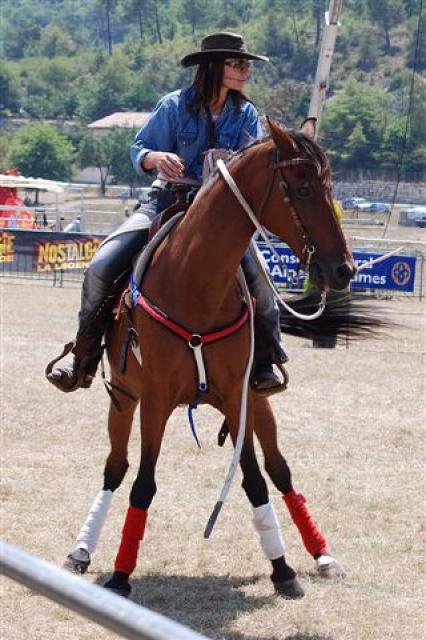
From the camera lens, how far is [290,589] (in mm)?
5848

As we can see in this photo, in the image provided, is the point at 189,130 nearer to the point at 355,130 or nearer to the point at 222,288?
the point at 222,288

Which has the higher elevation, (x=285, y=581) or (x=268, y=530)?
(x=268, y=530)

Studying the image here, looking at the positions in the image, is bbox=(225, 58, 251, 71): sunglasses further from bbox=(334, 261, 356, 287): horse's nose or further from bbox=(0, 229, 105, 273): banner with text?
bbox=(0, 229, 105, 273): banner with text

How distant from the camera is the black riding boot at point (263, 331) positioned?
5.89 meters

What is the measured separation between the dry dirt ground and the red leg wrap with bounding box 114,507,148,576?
225 millimetres

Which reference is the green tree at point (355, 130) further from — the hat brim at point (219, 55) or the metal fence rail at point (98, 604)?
the metal fence rail at point (98, 604)

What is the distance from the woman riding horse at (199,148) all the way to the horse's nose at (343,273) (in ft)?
3.21

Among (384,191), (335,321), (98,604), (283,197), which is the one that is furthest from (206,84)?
(384,191)

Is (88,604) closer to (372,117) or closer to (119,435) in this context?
(119,435)

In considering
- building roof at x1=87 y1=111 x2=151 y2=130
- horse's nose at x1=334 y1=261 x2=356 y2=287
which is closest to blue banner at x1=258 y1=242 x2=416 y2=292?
horse's nose at x1=334 y1=261 x2=356 y2=287

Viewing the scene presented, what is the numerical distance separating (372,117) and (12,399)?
5278cm

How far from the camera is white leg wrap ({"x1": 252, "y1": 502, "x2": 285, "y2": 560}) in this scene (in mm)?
5895

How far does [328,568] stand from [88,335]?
5.76 ft

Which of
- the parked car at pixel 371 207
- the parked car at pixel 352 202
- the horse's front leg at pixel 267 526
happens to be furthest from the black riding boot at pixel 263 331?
the parked car at pixel 352 202
